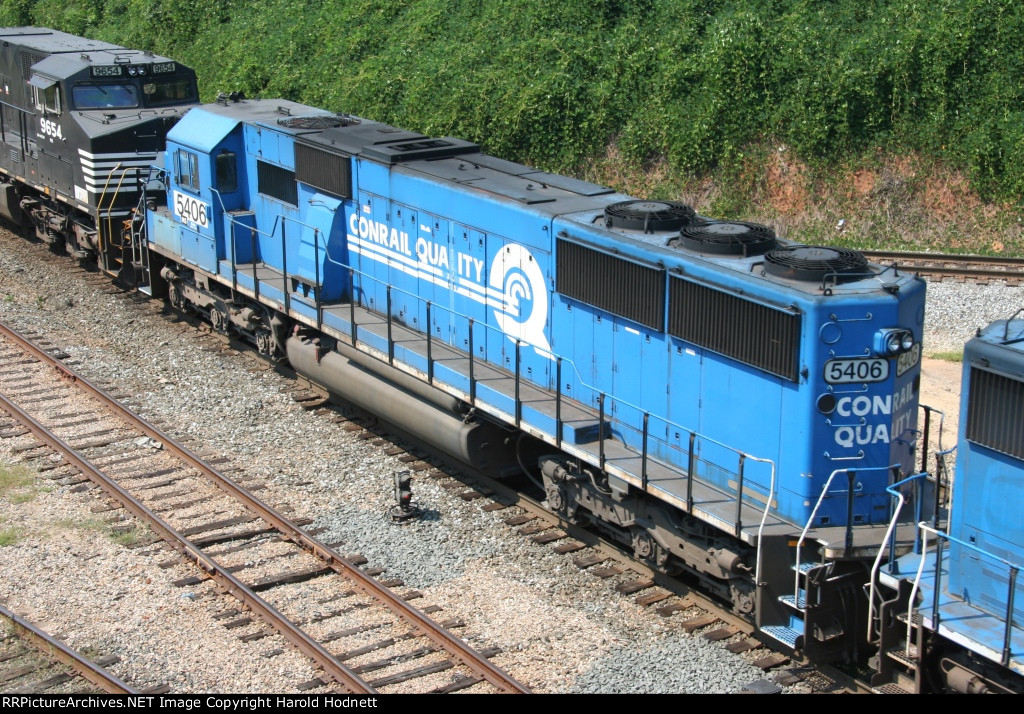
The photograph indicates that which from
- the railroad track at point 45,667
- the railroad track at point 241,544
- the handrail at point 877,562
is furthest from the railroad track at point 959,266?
the railroad track at point 45,667

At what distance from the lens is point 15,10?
4159cm

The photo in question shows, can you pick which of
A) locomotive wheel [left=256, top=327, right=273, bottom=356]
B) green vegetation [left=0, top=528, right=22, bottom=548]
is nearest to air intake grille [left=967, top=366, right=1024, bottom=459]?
green vegetation [left=0, top=528, right=22, bottom=548]

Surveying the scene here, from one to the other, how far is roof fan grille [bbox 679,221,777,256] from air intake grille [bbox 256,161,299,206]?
649cm

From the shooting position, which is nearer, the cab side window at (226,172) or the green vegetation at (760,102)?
the cab side window at (226,172)

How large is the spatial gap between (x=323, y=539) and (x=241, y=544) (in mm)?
799

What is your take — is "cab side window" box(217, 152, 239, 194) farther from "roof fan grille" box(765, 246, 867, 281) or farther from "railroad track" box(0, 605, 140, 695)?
"roof fan grille" box(765, 246, 867, 281)

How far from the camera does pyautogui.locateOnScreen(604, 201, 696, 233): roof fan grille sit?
36.0 feet

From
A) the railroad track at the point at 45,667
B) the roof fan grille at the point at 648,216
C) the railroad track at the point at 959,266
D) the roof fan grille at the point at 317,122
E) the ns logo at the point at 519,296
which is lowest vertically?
the railroad track at the point at 45,667

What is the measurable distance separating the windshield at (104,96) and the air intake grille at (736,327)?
42.8ft

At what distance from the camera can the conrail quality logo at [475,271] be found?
39.5ft

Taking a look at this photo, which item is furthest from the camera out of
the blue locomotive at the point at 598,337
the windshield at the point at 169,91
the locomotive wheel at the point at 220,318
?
the windshield at the point at 169,91

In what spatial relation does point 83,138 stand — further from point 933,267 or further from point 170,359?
point 933,267

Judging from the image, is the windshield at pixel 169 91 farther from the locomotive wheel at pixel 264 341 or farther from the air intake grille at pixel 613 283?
the air intake grille at pixel 613 283

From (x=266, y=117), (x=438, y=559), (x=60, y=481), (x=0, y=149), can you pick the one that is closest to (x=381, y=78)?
(x=0, y=149)
